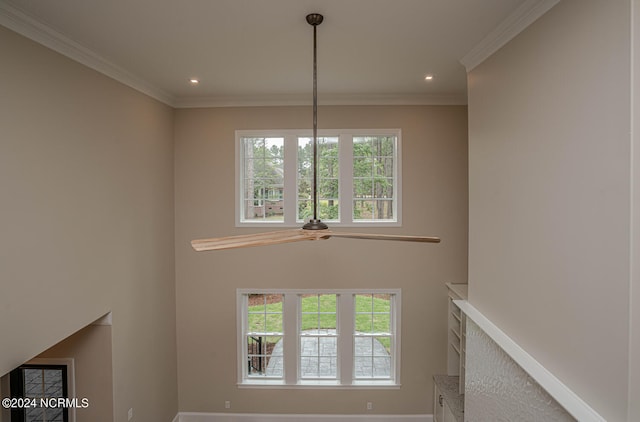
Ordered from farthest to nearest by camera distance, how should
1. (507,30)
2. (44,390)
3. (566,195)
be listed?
(44,390) < (507,30) < (566,195)

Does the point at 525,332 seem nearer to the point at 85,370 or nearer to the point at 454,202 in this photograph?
the point at 454,202

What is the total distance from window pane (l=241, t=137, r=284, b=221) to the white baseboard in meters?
3.01

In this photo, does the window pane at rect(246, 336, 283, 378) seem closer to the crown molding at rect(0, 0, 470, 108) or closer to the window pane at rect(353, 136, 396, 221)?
the window pane at rect(353, 136, 396, 221)

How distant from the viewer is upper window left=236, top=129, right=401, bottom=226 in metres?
5.03

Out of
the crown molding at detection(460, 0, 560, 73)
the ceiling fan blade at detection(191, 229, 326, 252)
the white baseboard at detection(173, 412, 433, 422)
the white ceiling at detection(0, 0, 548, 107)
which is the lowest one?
the white baseboard at detection(173, 412, 433, 422)

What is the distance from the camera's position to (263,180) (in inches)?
203

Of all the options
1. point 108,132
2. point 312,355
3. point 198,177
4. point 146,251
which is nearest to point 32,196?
point 108,132

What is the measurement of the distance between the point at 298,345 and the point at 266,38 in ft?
14.0

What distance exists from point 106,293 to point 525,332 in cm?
387

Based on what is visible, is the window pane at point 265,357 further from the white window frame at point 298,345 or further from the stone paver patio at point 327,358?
the white window frame at point 298,345

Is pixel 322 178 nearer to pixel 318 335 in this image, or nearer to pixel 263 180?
pixel 263 180

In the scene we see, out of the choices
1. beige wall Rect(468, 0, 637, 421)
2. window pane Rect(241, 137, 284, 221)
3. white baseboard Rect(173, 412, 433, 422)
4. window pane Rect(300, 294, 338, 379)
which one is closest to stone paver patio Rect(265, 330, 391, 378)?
window pane Rect(300, 294, 338, 379)

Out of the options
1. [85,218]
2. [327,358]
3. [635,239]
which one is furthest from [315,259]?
[635,239]

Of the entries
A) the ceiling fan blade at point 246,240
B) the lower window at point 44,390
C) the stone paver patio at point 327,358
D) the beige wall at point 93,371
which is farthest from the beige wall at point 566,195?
the lower window at point 44,390
